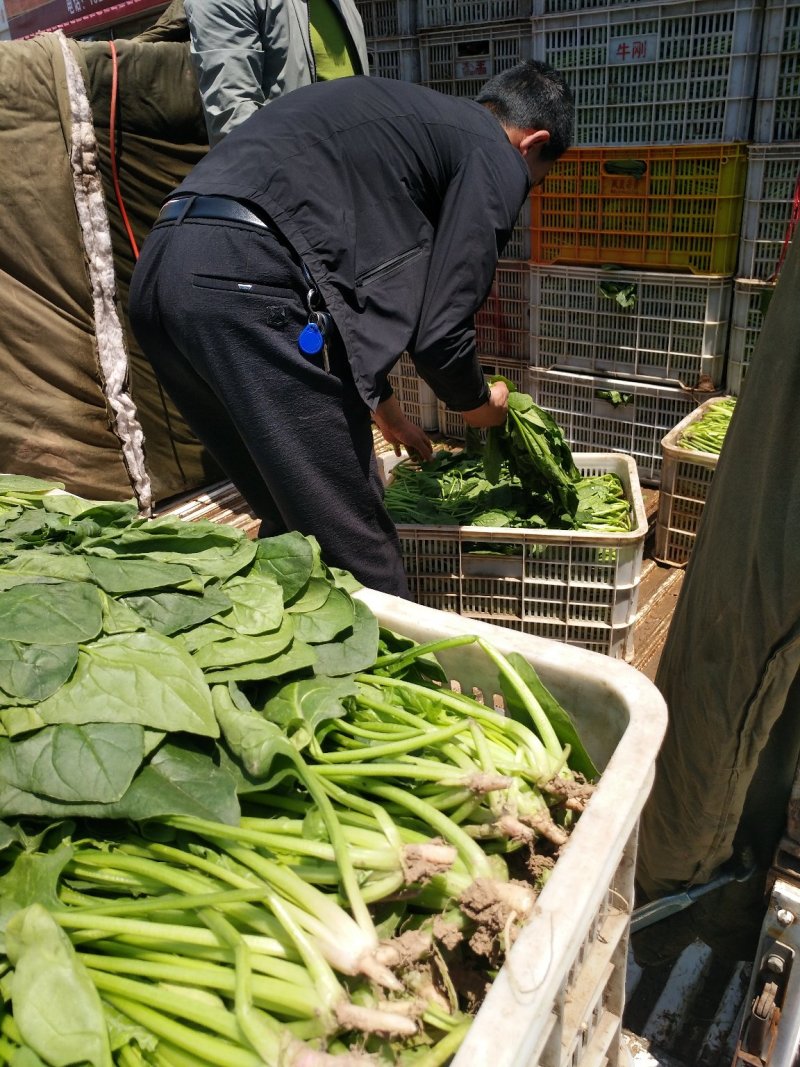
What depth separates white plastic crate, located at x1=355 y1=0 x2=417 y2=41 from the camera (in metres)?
4.96

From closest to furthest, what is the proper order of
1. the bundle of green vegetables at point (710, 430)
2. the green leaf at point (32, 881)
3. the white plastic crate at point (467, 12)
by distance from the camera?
the green leaf at point (32, 881)
the bundle of green vegetables at point (710, 430)
the white plastic crate at point (467, 12)

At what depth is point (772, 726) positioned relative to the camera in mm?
1868

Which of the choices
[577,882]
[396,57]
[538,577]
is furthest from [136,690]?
[396,57]

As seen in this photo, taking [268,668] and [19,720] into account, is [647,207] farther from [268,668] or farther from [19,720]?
[19,720]

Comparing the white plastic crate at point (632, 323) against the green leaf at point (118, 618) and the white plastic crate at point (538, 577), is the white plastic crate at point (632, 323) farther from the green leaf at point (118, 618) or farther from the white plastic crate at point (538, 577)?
the green leaf at point (118, 618)

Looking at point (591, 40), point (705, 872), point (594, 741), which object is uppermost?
point (591, 40)

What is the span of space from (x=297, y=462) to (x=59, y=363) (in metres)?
2.45

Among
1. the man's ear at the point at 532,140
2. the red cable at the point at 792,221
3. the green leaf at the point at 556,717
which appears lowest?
the green leaf at the point at 556,717

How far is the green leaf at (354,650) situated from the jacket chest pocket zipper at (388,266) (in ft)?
3.64

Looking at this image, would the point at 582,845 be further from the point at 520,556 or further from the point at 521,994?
the point at 520,556

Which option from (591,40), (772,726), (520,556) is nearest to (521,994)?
(772,726)

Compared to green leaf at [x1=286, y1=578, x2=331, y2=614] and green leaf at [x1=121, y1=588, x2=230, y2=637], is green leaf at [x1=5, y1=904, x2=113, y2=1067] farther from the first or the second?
green leaf at [x1=286, y1=578, x2=331, y2=614]

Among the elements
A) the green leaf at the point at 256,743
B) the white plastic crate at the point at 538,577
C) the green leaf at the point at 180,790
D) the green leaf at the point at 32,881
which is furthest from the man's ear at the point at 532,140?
the green leaf at the point at 32,881

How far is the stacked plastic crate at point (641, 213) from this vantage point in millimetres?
4129
